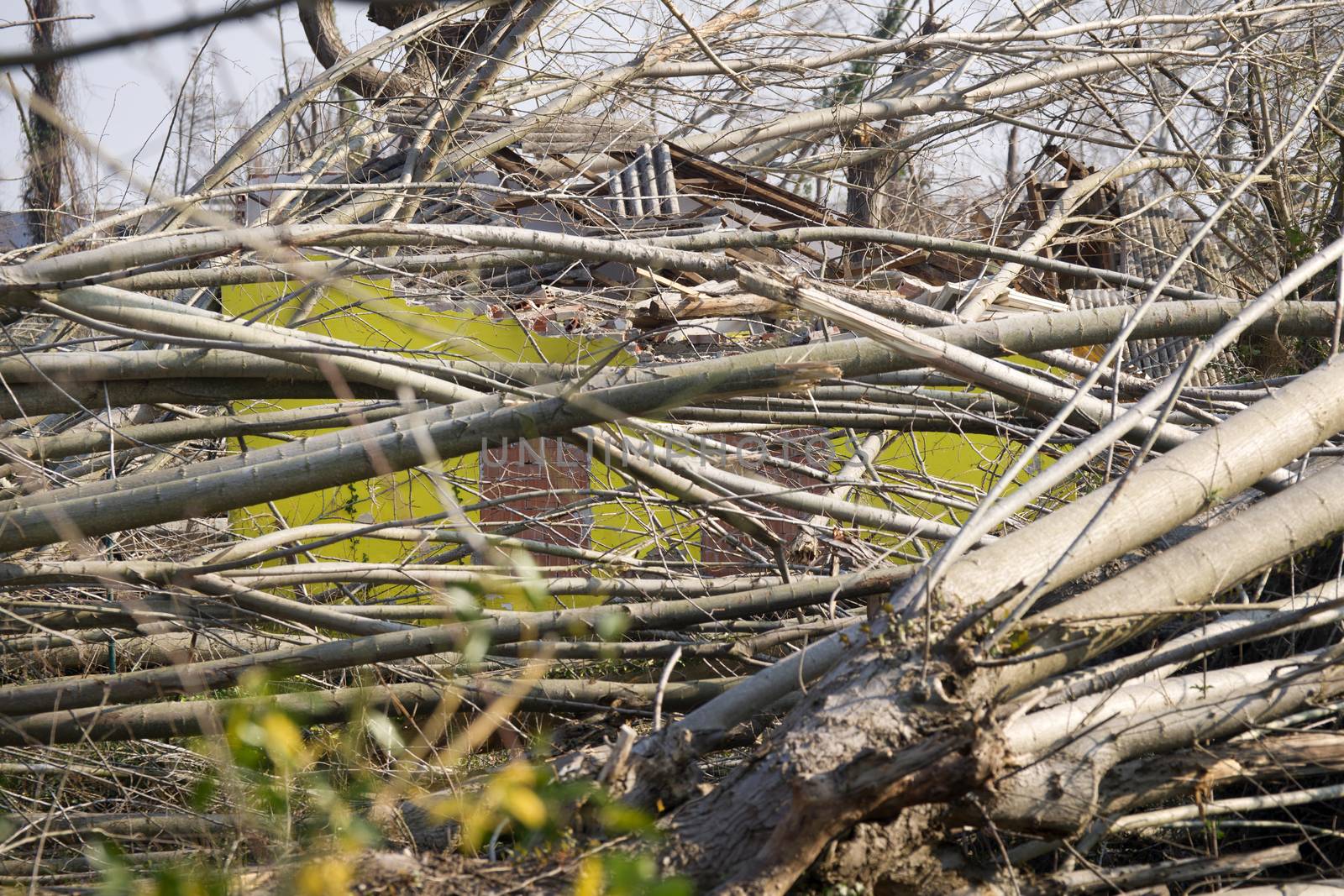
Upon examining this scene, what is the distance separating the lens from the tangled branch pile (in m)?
2.20

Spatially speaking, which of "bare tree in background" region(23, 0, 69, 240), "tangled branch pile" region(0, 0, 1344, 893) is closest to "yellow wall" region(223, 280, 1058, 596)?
"tangled branch pile" region(0, 0, 1344, 893)

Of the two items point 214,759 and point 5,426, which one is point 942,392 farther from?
point 5,426

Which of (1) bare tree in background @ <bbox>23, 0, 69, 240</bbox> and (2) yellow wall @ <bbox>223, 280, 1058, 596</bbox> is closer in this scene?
(1) bare tree in background @ <bbox>23, 0, 69, 240</bbox>

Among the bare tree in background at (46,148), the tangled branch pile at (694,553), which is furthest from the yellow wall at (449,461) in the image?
the bare tree in background at (46,148)

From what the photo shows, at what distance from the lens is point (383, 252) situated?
554 cm

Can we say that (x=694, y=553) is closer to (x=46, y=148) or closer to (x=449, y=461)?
(x=449, y=461)

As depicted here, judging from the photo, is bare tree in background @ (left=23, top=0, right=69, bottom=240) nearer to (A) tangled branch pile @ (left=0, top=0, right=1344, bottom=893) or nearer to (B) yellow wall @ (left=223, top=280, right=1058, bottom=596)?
(A) tangled branch pile @ (left=0, top=0, right=1344, bottom=893)

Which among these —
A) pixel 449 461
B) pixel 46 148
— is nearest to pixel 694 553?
pixel 449 461

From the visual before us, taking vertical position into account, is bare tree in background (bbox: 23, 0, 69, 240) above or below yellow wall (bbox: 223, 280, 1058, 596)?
above

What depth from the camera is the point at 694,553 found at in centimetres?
520

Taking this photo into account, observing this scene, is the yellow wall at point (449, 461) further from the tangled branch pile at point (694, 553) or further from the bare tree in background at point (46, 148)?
the bare tree in background at point (46, 148)

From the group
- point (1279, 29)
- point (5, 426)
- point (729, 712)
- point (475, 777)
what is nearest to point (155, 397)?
point (5, 426)

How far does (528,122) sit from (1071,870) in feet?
15.8

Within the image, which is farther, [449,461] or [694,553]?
[449,461]
